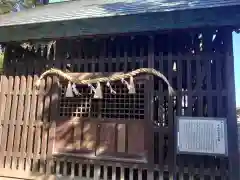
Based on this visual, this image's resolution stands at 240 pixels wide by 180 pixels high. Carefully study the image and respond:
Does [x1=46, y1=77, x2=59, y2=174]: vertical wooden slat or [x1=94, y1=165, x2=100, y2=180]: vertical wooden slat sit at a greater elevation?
[x1=46, y1=77, x2=59, y2=174]: vertical wooden slat

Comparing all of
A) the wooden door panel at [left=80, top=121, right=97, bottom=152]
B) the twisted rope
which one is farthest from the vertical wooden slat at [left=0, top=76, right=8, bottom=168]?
the wooden door panel at [left=80, top=121, right=97, bottom=152]

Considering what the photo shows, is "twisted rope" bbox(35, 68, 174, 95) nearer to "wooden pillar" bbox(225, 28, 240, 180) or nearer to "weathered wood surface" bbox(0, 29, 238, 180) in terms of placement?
"weathered wood surface" bbox(0, 29, 238, 180)

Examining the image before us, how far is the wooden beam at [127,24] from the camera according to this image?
3.86 metres

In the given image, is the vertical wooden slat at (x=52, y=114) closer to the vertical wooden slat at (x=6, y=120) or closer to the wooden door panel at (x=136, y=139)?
the vertical wooden slat at (x=6, y=120)

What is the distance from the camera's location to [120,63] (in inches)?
189

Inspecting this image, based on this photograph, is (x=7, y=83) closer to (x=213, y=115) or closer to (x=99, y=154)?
(x=99, y=154)

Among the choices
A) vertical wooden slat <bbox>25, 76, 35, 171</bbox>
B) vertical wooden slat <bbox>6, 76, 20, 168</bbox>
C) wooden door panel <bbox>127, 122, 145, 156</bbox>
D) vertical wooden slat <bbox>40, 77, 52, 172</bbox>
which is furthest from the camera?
vertical wooden slat <bbox>6, 76, 20, 168</bbox>

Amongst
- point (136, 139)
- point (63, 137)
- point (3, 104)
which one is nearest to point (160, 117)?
point (136, 139)

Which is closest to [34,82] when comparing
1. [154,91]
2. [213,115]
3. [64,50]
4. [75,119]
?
[64,50]

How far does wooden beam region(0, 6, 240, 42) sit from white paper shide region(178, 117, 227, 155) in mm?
1722

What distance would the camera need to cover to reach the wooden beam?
12.7 ft

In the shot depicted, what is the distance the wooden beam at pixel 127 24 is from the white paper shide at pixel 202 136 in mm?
1722

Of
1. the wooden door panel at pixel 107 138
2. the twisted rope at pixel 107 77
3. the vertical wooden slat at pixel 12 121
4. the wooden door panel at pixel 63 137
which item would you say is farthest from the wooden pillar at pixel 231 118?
the vertical wooden slat at pixel 12 121

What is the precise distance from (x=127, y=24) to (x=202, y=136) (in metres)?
2.49
